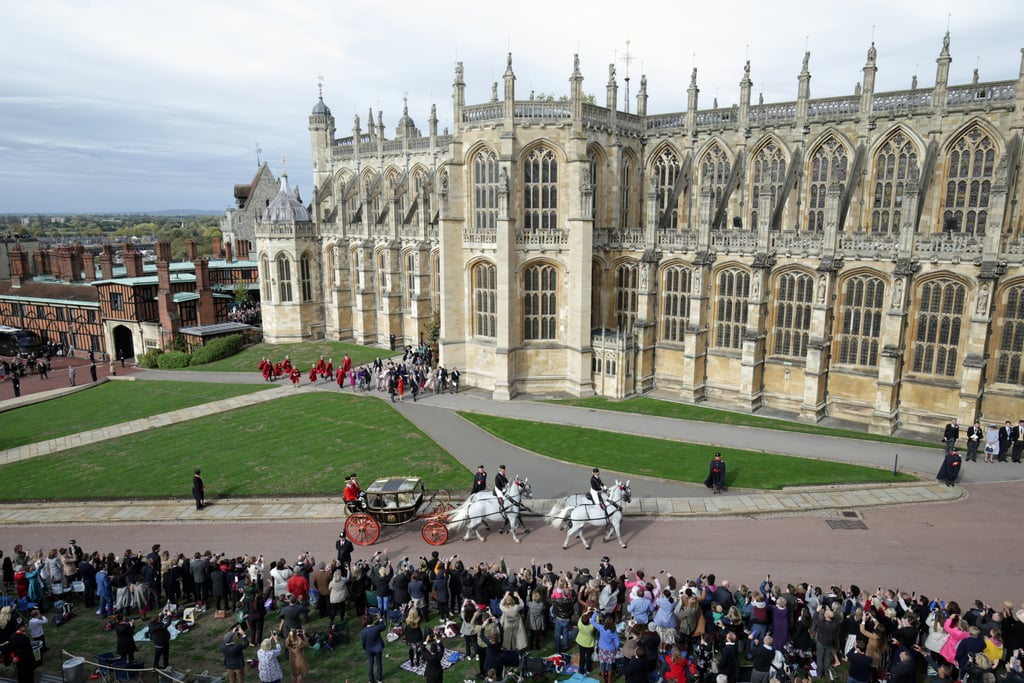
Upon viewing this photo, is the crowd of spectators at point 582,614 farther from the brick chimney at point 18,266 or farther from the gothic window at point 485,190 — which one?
the brick chimney at point 18,266

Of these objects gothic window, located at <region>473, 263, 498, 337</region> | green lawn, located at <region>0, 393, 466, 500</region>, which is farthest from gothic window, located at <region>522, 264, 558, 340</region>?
green lawn, located at <region>0, 393, 466, 500</region>

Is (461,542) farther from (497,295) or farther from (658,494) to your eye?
(497,295)

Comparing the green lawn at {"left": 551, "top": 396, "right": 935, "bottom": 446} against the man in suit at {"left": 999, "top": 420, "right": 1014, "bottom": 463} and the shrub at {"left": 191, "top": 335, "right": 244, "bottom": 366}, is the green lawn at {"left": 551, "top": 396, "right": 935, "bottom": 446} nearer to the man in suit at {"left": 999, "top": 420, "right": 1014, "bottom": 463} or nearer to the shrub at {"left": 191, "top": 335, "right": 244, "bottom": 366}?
the man in suit at {"left": 999, "top": 420, "right": 1014, "bottom": 463}

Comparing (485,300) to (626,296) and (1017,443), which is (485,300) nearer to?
(626,296)

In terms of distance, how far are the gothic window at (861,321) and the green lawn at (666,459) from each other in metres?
8.43

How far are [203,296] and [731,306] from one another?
39552 mm

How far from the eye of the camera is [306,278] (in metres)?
51.5

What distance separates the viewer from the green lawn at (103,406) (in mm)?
32156

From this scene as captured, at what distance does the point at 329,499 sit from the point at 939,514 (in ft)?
65.3

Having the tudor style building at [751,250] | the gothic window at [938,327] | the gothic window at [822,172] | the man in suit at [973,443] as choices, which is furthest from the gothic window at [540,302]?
the man in suit at [973,443]

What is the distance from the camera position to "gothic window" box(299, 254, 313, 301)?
51.1 meters

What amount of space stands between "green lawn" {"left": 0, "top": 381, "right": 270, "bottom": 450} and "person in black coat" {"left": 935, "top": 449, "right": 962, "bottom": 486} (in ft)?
110

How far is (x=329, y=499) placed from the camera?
22.6 metres

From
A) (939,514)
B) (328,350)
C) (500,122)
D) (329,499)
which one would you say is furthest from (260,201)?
(939,514)
